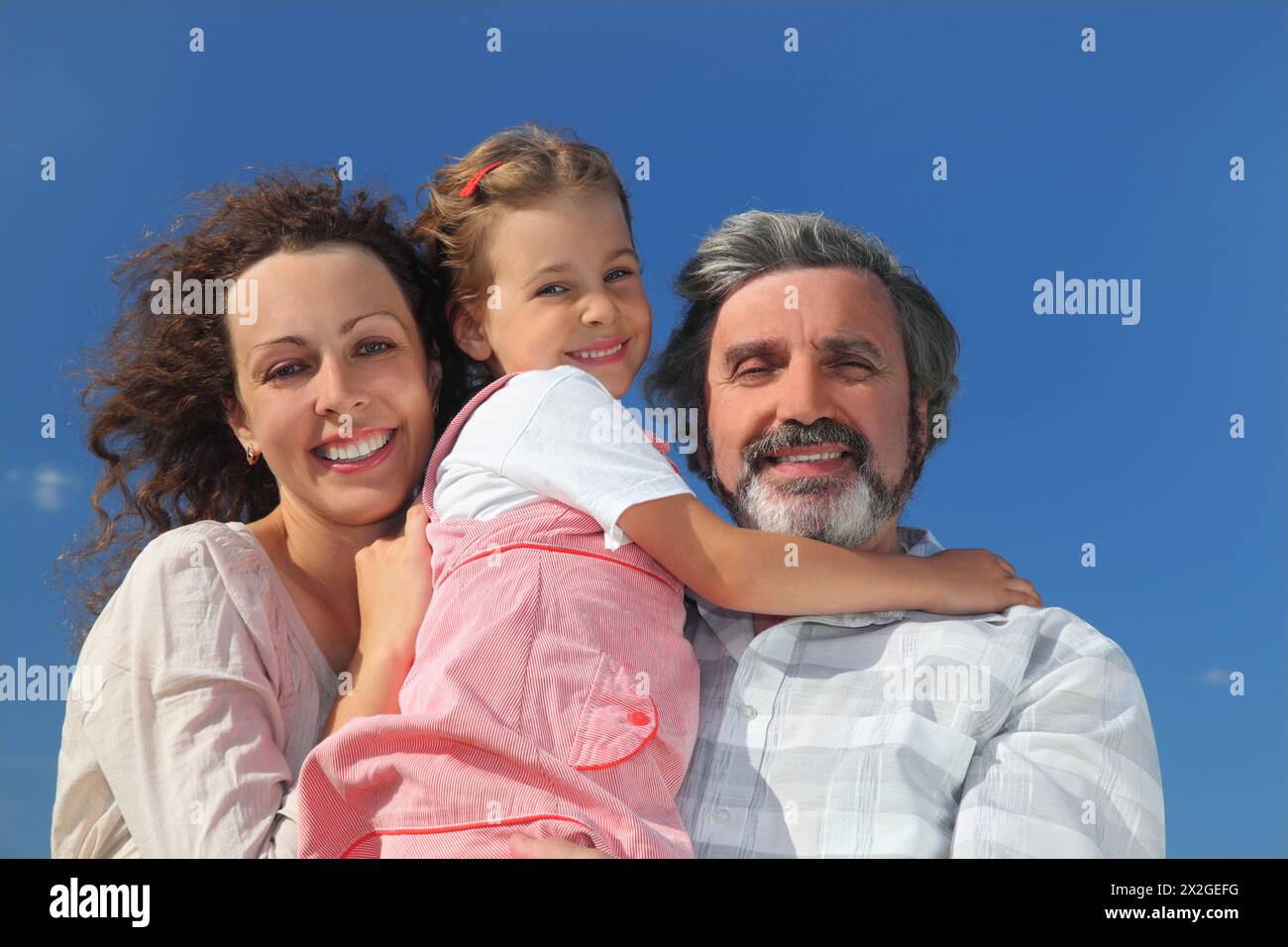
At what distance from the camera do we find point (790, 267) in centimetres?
389

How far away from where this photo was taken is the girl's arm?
302 centimetres

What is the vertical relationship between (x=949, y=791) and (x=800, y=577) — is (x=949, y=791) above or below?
below

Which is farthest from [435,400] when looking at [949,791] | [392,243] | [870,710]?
[949,791]

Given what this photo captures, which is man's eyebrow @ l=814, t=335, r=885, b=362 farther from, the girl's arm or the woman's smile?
the woman's smile

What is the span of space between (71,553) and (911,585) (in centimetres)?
284

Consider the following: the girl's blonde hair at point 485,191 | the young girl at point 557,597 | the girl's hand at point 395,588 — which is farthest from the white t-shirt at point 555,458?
the girl's blonde hair at point 485,191

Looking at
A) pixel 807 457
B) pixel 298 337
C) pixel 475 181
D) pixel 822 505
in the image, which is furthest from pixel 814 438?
pixel 298 337

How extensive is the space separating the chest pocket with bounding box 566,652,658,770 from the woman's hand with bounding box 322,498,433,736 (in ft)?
1.91

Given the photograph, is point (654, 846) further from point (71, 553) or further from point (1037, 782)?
point (71, 553)

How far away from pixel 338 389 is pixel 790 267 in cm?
145

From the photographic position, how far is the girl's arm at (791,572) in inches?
119

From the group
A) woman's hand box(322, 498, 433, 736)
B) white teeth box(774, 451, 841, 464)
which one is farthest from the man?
woman's hand box(322, 498, 433, 736)

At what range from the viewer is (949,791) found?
3.07 m

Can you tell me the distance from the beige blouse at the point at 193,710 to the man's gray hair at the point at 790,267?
4.75 ft
